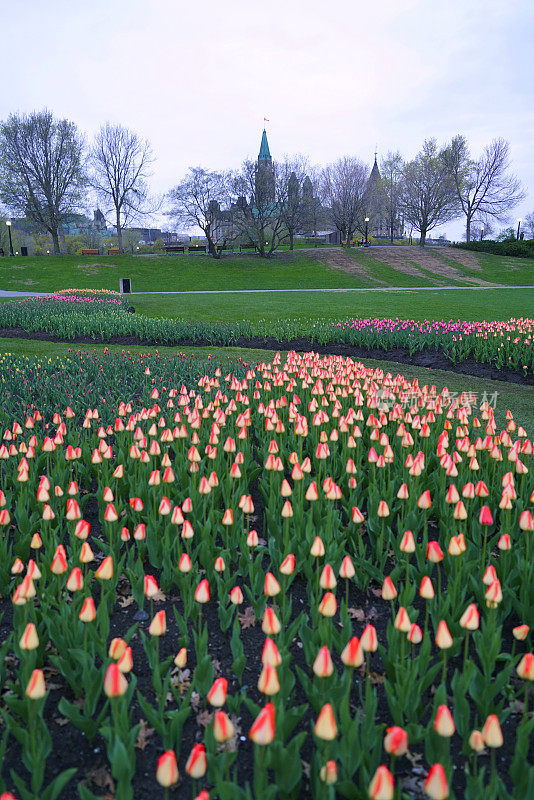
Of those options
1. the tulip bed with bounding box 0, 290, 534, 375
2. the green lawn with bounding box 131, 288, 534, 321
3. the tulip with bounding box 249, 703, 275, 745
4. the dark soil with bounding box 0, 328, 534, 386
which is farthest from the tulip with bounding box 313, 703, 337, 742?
the green lawn with bounding box 131, 288, 534, 321

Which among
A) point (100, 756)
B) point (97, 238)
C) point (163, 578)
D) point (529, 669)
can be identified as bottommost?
point (100, 756)

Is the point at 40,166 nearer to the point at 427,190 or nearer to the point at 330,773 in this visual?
the point at 427,190

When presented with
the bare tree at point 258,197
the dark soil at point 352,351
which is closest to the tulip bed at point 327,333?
the dark soil at point 352,351

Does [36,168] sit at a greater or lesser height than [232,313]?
greater

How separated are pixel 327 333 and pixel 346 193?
54927 mm

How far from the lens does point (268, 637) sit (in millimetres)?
2420

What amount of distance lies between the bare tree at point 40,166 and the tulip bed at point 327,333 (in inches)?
1594

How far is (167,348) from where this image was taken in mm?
12930

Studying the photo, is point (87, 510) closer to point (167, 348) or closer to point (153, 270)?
point (167, 348)

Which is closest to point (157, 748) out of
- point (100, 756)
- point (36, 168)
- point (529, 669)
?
point (100, 756)

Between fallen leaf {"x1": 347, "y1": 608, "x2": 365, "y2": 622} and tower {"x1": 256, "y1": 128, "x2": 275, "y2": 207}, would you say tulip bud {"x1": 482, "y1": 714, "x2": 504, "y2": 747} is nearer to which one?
fallen leaf {"x1": 347, "y1": 608, "x2": 365, "y2": 622}

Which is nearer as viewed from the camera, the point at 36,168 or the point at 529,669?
the point at 529,669

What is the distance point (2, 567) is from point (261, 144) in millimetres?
98356

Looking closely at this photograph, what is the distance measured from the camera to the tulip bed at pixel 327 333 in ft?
33.0
